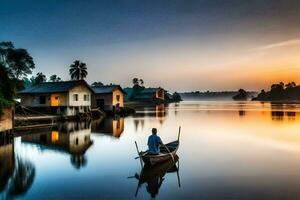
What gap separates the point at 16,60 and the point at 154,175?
46.4 metres

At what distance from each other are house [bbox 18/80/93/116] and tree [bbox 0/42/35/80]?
6.78 metres

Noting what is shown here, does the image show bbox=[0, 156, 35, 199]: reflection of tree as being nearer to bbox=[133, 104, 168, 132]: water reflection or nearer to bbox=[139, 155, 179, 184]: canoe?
bbox=[139, 155, 179, 184]: canoe

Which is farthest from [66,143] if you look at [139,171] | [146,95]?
[146,95]

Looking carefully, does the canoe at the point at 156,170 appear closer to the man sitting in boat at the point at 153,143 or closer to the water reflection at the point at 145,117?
the man sitting in boat at the point at 153,143

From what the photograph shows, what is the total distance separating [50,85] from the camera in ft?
156

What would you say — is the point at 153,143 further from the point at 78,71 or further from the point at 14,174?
the point at 78,71

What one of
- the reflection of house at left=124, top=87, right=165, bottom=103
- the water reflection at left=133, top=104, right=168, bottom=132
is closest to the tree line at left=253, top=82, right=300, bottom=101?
the reflection of house at left=124, top=87, right=165, bottom=103

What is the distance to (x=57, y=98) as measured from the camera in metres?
45.8

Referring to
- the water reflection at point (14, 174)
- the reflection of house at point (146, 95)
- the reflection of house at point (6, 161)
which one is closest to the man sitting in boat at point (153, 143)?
the water reflection at point (14, 174)

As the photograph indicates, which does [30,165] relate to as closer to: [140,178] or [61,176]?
[61,176]

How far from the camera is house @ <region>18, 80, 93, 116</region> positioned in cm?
4531

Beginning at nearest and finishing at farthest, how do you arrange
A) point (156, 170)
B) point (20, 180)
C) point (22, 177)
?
point (20, 180) → point (22, 177) → point (156, 170)

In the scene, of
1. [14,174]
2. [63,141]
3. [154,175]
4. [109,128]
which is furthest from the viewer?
[109,128]

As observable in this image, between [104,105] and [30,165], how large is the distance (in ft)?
142
